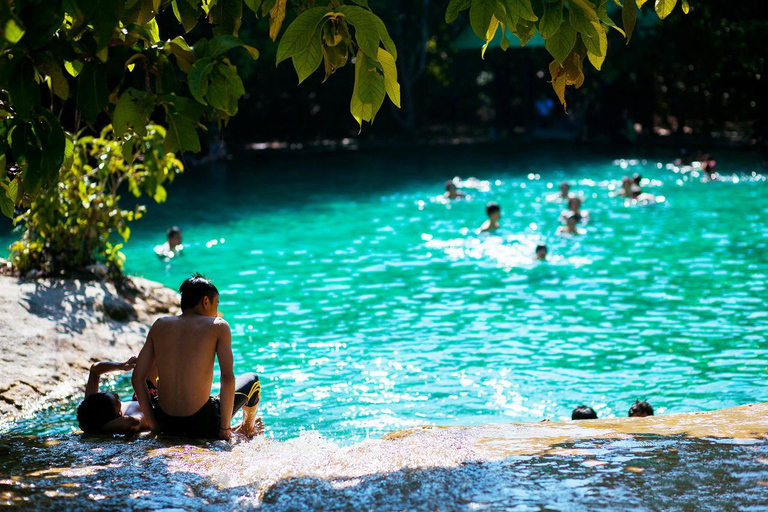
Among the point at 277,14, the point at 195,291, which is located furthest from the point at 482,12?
the point at 195,291

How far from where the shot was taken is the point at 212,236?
17266mm

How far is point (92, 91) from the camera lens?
3.71 m

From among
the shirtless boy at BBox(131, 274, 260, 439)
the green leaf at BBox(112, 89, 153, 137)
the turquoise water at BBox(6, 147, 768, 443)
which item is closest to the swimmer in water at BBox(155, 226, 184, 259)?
the turquoise water at BBox(6, 147, 768, 443)

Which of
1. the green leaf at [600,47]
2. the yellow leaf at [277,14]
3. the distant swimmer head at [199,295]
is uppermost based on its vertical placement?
the yellow leaf at [277,14]

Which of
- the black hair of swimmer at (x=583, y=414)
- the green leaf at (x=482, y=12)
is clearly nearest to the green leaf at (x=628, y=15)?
the green leaf at (x=482, y=12)

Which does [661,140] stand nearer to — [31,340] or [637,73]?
[637,73]

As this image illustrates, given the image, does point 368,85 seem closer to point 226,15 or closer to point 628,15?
point 226,15

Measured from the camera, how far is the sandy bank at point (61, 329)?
8359 mm

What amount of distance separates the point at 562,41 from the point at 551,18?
0.18m

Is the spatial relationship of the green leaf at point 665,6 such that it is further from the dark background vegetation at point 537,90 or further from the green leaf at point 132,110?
the dark background vegetation at point 537,90

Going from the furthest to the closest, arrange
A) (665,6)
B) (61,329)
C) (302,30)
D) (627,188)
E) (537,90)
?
1. (537,90)
2. (627,188)
3. (61,329)
4. (665,6)
5. (302,30)

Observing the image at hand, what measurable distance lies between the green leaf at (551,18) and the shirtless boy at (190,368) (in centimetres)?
290

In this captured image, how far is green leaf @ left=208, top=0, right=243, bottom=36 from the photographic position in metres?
4.33

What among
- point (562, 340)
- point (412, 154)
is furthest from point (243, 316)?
point (412, 154)
